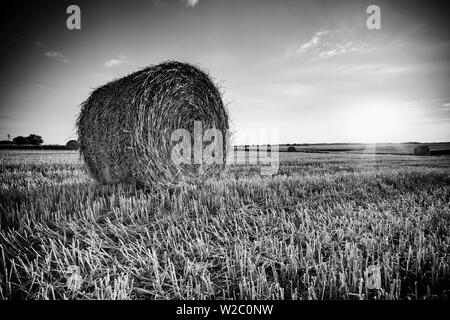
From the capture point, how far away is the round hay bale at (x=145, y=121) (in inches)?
177

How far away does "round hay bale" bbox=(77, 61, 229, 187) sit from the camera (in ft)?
14.7

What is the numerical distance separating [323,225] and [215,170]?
3226mm

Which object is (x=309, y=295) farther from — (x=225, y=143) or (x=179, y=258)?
(x=225, y=143)

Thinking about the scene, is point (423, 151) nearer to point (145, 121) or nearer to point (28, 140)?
point (145, 121)

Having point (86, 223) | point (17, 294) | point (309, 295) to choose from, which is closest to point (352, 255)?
point (309, 295)

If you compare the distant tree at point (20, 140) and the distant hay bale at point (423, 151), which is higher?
the distant tree at point (20, 140)

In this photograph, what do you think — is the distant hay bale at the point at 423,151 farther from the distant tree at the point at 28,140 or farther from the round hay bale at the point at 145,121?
the distant tree at the point at 28,140

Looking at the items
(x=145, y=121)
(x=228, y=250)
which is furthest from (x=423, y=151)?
(x=228, y=250)

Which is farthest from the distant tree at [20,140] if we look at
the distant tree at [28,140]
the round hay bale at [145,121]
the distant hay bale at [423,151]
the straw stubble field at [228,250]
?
the distant hay bale at [423,151]

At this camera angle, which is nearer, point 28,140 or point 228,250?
point 228,250

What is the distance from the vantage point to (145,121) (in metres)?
4.52

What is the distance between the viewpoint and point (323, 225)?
8.70 ft

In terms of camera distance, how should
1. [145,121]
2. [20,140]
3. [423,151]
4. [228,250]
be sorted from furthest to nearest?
[20,140], [423,151], [145,121], [228,250]

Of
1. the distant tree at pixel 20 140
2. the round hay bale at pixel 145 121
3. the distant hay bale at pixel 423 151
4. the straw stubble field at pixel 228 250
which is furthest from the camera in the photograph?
the distant tree at pixel 20 140
